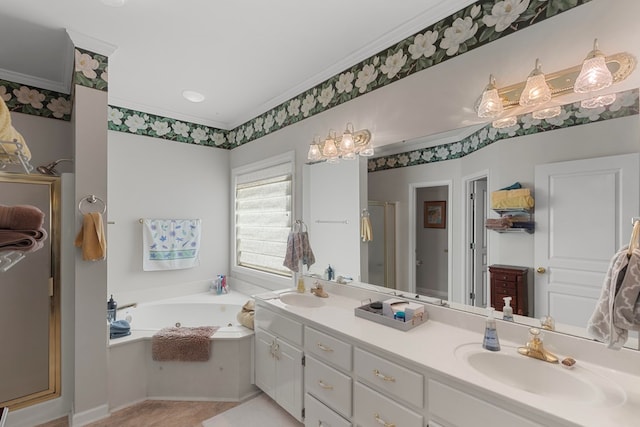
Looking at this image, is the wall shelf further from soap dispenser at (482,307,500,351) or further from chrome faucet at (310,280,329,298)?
chrome faucet at (310,280,329,298)

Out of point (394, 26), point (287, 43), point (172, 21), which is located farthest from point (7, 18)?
point (394, 26)

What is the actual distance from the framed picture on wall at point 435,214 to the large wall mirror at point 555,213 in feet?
0.09

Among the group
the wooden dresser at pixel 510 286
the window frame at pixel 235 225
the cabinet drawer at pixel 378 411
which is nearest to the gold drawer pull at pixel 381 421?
the cabinet drawer at pixel 378 411

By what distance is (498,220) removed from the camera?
1.56 meters

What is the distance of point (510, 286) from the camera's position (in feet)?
5.03

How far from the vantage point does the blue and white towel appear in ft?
10.8

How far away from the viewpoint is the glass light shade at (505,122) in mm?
1524

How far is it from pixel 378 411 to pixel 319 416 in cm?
51

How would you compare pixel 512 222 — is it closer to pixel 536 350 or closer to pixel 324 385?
pixel 536 350

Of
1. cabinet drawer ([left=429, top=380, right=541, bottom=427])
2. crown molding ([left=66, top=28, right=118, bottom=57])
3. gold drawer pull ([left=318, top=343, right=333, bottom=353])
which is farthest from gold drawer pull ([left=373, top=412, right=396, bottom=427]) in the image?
crown molding ([left=66, top=28, right=118, bottom=57])

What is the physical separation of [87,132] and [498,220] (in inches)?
101

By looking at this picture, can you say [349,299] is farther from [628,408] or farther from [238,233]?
[238,233]

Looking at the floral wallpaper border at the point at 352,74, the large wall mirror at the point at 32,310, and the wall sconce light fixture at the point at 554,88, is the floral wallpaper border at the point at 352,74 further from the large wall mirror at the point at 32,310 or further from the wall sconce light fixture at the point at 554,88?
the large wall mirror at the point at 32,310

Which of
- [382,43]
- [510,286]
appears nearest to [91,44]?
[382,43]
